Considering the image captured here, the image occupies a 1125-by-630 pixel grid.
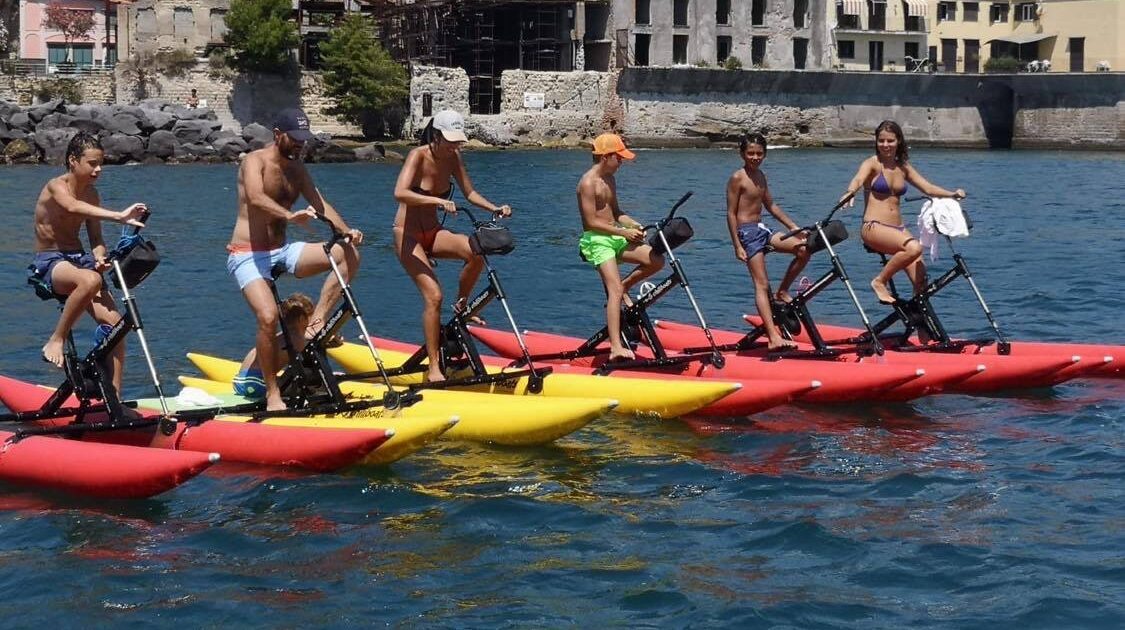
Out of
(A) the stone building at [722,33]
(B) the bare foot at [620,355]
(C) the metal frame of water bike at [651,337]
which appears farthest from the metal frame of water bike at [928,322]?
(A) the stone building at [722,33]

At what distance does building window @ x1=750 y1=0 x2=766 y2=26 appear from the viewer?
74.8 meters

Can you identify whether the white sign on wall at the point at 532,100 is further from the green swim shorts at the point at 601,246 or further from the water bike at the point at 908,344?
the green swim shorts at the point at 601,246

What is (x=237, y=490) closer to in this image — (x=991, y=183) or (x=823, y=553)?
(x=823, y=553)

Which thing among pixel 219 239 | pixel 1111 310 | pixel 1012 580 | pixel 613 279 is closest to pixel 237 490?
pixel 613 279

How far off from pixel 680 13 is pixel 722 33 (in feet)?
8.13

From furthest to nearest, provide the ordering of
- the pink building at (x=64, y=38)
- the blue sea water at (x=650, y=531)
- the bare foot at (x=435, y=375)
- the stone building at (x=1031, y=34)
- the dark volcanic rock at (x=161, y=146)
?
the stone building at (x=1031, y=34), the pink building at (x=64, y=38), the dark volcanic rock at (x=161, y=146), the bare foot at (x=435, y=375), the blue sea water at (x=650, y=531)

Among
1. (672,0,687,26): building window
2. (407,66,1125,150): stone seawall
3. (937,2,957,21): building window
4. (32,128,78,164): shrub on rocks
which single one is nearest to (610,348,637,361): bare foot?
(32,128,78,164): shrub on rocks

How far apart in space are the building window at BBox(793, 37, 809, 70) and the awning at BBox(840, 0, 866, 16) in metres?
3.48

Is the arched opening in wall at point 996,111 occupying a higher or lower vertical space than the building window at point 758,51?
lower

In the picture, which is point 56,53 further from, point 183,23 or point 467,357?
point 467,357

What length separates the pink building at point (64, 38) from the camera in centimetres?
7094

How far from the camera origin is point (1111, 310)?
1916cm

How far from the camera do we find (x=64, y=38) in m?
71.3

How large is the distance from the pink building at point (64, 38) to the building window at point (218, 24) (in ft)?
19.8
